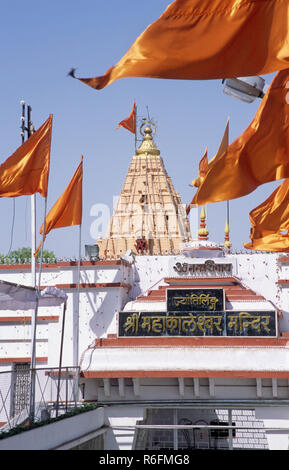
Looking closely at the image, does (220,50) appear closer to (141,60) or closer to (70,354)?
(141,60)

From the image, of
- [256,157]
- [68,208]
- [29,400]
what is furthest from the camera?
[68,208]

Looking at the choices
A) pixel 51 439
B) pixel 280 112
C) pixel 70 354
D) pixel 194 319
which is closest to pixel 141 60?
pixel 280 112

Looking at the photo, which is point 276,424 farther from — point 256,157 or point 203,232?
point 256,157

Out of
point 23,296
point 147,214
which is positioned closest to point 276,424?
point 23,296

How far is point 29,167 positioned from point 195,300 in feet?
27.1

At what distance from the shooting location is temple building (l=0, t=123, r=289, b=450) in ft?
73.9

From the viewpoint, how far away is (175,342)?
23.3 meters

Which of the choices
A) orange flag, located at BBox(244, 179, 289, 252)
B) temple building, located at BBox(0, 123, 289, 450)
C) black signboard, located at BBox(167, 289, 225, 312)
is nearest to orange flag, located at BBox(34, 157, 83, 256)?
temple building, located at BBox(0, 123, 289, 450)

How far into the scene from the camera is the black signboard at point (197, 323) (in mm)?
23016

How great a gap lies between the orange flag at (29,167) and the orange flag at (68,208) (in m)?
3.04

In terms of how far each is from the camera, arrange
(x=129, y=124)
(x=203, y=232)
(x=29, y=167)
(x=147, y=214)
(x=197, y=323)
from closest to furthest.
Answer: (x=29, y=167), (x=197, y=323), (x=203, y=232), (x=129, y=124), (x=147, y=214)

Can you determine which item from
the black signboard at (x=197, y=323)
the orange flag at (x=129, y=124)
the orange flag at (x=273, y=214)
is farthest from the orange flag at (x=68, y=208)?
the orange flag at (x=129, y=124)

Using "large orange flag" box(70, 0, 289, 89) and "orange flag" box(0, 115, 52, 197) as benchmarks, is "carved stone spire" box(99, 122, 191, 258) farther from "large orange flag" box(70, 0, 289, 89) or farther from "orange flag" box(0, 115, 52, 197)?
"large orange flag" box(70, 0, 289, 89)

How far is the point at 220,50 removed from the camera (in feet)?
33.1
